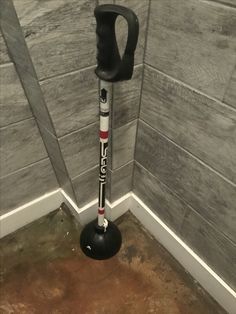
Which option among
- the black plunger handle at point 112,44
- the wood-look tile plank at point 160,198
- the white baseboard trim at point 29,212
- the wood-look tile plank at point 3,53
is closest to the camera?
the black plunger handle at point 112,44

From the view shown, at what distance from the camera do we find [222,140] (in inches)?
32.4

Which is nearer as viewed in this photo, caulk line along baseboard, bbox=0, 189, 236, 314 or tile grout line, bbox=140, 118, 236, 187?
tile grout line, bbox=140, 118, 236, 187

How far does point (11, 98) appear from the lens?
98 centimetres

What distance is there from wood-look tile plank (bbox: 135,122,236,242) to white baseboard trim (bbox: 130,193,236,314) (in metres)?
0.27

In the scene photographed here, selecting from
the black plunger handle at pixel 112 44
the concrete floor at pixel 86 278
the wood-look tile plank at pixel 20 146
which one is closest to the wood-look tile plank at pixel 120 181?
the concrete floor at pixel 86 278

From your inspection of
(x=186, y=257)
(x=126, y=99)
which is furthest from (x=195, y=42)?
(x=186, y=257)

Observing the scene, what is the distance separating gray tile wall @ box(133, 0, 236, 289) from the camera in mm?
716

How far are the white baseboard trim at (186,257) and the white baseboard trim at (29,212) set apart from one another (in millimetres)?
427

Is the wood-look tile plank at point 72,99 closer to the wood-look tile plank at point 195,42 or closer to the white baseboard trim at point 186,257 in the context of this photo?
the wood-look tile plank at point 195,42

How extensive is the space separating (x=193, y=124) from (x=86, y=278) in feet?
2.93

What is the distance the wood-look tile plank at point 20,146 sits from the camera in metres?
1.07

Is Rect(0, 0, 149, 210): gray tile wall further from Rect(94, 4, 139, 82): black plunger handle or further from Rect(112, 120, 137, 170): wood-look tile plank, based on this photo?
Rect(94, 4, 139, 82): black plunger handle

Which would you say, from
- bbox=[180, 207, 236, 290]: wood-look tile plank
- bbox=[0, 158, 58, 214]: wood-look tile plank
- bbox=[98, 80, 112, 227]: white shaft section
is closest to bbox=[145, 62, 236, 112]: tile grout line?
bbox=[98, 80, 112, 227]: white shaft section

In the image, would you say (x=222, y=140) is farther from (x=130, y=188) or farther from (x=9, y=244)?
(x=9, y=244)
